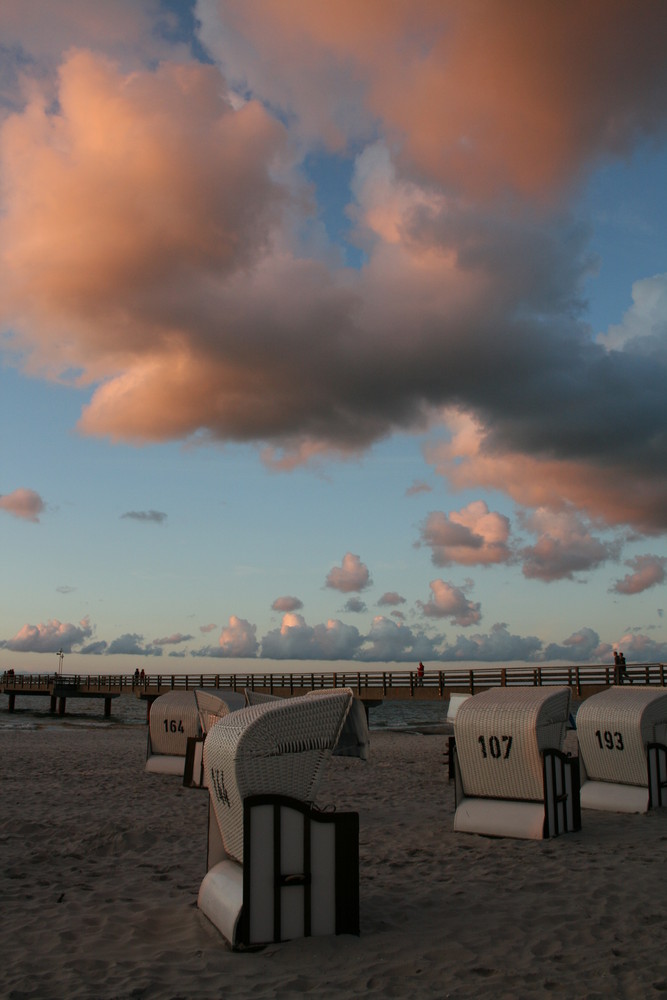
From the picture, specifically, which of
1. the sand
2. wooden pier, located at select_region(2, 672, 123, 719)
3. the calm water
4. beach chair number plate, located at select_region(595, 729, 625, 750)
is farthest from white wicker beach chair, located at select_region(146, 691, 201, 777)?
wooden pier, located at select_region(2, 672, 123, 719)

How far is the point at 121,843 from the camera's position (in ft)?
33.0

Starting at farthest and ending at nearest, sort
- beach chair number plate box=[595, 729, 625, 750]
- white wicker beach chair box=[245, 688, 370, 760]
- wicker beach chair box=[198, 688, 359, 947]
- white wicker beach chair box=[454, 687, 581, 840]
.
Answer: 1. beach chair number plate box=[595, 729, 625, 750]
2. white wicker beach chair box=[454, 687, 581, 840]
3. white wicker beach chair box=[245, 688, 370, 760]
4. wicker beach chair box=[198, 688, 359, 947]

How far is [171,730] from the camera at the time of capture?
17.7 m

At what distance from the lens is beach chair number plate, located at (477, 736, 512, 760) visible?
10375 millimetres

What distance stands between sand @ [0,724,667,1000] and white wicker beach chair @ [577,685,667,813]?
Answer: 440mm

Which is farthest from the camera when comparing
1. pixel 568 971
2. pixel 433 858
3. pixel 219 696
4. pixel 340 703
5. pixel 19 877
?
pixel 219 696

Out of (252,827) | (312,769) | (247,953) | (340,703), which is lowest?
(247,953)

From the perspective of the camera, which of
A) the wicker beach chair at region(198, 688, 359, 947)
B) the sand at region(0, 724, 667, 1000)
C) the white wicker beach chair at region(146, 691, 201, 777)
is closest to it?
the sand at region(0, 724, 667, 1000)

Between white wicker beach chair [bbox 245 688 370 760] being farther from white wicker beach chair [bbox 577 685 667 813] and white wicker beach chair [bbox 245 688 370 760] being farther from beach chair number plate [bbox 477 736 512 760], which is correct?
white wicker beach chair [bbox 577 685 667 813]

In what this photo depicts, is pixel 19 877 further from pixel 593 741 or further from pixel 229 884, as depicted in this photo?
pixel 593 741

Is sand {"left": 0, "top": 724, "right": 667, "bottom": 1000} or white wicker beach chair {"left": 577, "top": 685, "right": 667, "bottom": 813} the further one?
white wicker beach chair {"left": 577, "top": 685, "right": 667, "bottom": 813}

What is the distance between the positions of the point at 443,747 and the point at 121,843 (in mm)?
17842

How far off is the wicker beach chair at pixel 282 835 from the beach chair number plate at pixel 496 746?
4542 mm

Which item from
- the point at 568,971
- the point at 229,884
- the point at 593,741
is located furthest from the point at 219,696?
the point at 568,971
